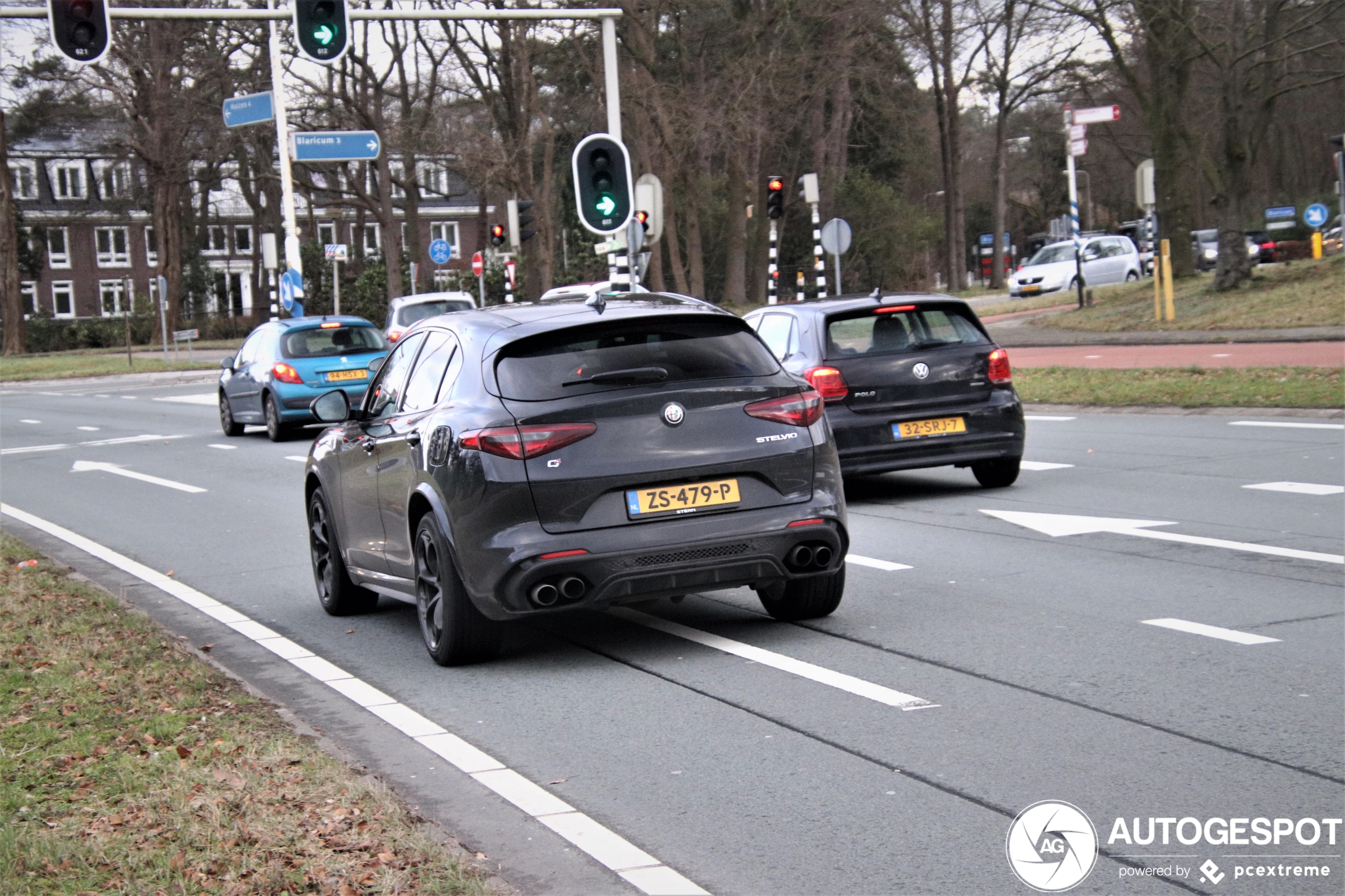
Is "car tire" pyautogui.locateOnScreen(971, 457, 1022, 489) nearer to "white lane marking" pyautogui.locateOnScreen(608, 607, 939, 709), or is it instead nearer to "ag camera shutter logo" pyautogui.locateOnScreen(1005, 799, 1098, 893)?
"white lane marking" pyautogui.locateOnScreen(608, 607, 939, 709)

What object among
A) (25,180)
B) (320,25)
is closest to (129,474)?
(320,25)

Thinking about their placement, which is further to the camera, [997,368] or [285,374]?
[285,374]

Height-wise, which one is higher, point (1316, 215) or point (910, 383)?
point (1316, 215)

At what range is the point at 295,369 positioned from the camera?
22.8m

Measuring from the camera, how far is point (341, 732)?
21.0 feet

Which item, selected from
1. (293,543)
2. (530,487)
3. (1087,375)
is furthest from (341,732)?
(1087,375)

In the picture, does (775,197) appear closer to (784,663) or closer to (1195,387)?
(1195,387)

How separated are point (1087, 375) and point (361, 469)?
629 inches

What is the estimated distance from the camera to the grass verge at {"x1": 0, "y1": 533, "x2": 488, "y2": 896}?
4441 millimetres

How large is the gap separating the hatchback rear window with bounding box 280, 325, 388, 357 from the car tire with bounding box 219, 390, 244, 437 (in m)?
1.44

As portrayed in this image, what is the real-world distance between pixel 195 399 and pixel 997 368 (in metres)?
25.2

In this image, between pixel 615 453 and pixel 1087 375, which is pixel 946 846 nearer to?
pixel 615 453

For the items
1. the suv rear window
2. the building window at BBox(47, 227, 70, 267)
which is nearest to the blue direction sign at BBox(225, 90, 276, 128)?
the suv rear window

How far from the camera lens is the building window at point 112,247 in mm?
105875
